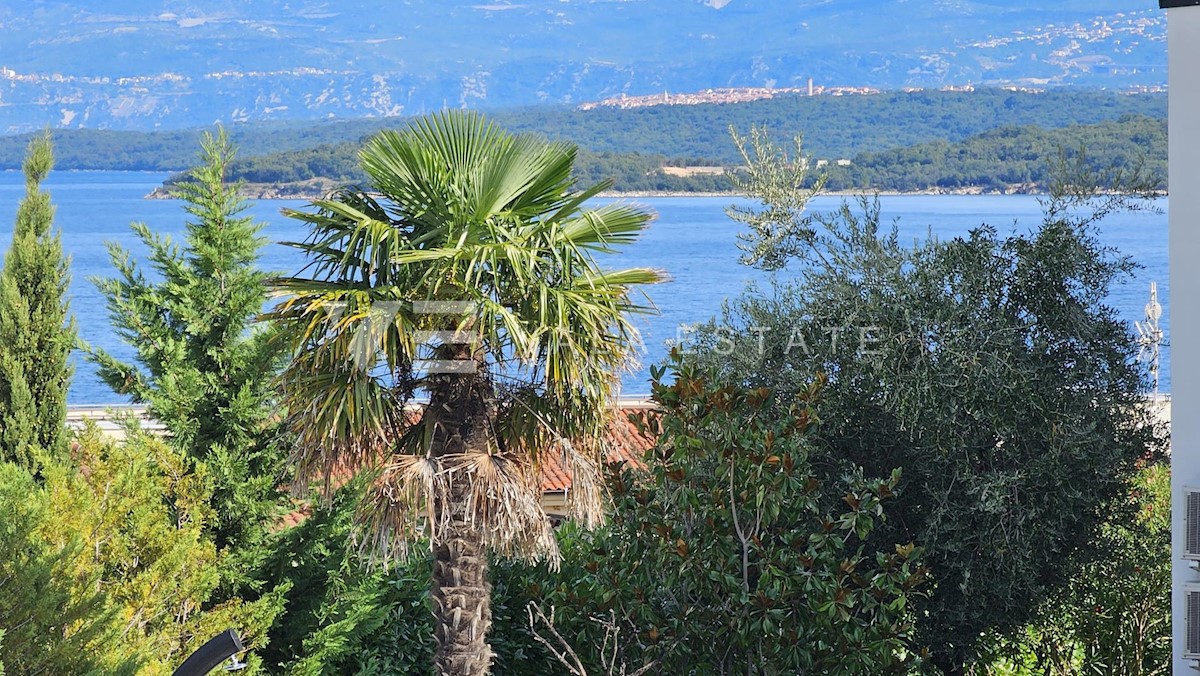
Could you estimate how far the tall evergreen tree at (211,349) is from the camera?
895cm

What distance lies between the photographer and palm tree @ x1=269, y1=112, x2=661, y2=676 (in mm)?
7152

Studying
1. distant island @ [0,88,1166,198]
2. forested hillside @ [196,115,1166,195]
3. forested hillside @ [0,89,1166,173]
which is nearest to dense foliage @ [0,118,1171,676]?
forested hillside @ [196,115,1166,195]

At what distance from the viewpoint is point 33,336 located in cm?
1064

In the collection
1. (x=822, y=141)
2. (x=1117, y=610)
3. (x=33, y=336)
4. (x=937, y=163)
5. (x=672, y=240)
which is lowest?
(x=672, y=240)

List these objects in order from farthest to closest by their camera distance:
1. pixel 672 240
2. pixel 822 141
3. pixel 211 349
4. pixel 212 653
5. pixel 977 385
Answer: pixel 672 240 → pixel 822 141 → pixel 211 349 → pixel 977 385 → pixel 212 653

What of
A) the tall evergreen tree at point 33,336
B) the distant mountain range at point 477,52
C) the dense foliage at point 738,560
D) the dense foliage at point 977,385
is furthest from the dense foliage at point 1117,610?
the distant mountain range at point 477,52

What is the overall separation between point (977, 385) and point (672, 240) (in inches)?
2449

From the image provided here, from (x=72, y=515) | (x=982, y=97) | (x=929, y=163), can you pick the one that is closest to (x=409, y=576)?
(x=72, y=515)

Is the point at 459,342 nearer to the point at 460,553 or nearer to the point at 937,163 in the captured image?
the point at 460,553

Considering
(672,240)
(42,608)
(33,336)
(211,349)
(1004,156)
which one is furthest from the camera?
(672,240)

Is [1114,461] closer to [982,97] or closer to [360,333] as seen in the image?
[360,333]

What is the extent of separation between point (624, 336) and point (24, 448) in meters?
5.67

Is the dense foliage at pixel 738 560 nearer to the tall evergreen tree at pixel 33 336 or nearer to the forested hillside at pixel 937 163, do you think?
the forested hillside at pixel 937 163

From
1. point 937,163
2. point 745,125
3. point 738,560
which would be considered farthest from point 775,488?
point 745,125
